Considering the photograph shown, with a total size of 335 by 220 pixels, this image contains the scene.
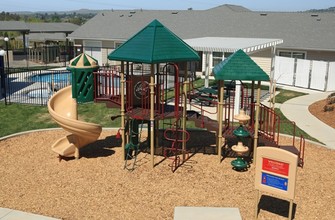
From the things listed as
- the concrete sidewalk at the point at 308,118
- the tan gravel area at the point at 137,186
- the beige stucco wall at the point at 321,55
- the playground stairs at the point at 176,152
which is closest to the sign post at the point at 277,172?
the tan gravel area at the point at 137,186

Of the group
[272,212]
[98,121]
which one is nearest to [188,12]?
[98,121]

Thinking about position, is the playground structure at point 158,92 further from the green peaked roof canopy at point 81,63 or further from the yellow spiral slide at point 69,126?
the yellow spiral slide at point 69,126

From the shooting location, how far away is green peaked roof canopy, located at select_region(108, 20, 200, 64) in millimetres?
10328

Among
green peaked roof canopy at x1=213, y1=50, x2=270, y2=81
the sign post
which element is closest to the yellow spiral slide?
green peaked roof canopy at x1=213, y1=50, x2=270, y2=81

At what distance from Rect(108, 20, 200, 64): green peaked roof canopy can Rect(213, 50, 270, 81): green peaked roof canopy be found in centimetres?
85

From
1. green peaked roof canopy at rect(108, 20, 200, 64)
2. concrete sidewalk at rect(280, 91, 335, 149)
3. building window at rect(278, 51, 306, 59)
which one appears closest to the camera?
green peaked roof canopy at rect(108, 20, 200, 64)

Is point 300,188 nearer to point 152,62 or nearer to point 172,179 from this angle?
point 172,179

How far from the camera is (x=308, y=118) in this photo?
17531mm

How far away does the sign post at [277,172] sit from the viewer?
7.98m

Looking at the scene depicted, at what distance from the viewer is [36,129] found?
15.2 m

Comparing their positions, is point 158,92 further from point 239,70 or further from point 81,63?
point 239,70

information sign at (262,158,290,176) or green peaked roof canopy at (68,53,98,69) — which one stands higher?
green peaked roof canopy at (68,53,98,69)

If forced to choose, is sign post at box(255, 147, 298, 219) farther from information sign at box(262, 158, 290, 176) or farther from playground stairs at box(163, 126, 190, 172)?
playground stairs at box(163, 126, 190, 172)

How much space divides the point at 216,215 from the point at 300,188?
2.82 m
